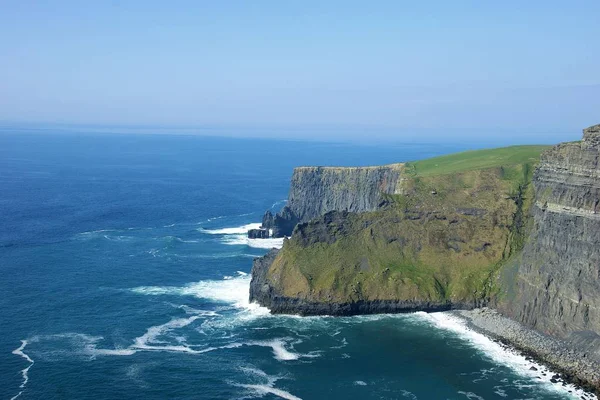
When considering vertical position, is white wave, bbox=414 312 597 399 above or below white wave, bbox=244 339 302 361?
above

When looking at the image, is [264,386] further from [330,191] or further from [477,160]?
[330,191]

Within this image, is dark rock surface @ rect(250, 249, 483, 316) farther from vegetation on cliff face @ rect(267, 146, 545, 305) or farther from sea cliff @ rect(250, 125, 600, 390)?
vegetation on cliff face @ rect(267, 146, 545, 305)

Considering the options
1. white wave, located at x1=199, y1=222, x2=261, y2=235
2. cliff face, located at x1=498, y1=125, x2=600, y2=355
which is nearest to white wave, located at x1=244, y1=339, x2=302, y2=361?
cliff face, located at x1=498, y1=125, x2=600, y2=355

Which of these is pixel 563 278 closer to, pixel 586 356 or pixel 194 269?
pixel 586 356

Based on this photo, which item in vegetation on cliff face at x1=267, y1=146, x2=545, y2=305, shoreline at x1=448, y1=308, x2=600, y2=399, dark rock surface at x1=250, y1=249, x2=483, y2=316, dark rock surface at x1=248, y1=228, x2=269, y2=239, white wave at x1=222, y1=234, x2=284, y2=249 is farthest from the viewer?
dark rock surface at x1=248, y1=228, x2=269, y2=239

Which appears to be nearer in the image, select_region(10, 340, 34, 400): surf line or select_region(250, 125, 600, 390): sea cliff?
select_region(10, 340, 34, 400): surf line

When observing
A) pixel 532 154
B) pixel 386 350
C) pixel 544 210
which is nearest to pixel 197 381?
pixel 386 350
